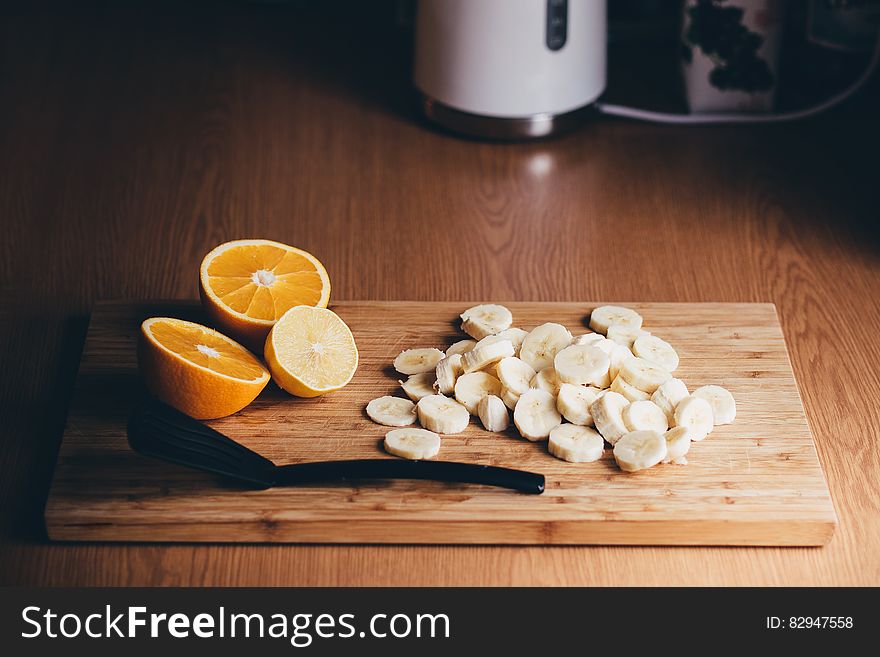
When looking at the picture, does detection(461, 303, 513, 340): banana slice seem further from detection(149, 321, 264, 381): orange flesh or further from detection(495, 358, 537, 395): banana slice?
detection(149, 321, 264, 381): orange flesh

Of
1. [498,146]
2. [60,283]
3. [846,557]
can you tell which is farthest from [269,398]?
[498,146]

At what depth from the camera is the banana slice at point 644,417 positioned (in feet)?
3.22

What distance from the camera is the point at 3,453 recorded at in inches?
40.4

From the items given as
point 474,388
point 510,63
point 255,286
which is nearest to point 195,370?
point 255,286

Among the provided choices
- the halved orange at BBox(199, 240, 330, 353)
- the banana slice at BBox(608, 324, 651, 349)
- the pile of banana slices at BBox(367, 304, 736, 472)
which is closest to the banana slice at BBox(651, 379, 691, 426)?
the pile of banana slices at BBox(367, 304, 736, 472)

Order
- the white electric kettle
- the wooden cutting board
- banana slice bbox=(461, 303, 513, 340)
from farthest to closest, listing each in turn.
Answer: the white electric kettle < banana slice bbox=(461, 303, 513, 340) < the wooden cutting board

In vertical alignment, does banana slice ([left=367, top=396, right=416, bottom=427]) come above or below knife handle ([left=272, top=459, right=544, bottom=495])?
below

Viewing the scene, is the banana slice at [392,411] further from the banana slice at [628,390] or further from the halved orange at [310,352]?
the banana slice at [628,390]

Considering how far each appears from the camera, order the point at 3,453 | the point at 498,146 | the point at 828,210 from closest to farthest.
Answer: the point at 3,453 < the point at 828,210 < the point at 498,146

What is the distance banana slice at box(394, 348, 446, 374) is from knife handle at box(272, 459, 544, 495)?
0.16 meters

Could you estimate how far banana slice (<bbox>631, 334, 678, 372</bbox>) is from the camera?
3.52ft

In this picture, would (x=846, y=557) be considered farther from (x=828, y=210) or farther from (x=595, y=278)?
(x=828, y=210)

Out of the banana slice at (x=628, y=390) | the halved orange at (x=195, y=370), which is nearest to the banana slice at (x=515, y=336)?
the banana slice at (x=628, y=390)

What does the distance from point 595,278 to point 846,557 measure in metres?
0.50
